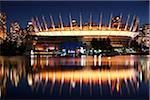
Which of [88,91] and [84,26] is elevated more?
[84,26]

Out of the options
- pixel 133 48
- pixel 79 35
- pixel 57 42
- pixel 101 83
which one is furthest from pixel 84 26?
pixel 101 83

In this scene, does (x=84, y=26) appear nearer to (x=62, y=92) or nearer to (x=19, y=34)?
(x=19, y=34)

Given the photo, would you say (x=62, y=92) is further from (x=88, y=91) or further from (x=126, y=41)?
(x=126, y=41)

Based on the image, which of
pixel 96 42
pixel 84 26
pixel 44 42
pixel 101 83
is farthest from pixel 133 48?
pixel 101 83

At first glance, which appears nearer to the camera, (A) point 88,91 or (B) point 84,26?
(A) point 88,91

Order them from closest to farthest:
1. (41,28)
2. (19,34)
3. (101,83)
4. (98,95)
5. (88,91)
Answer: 1. (98,95)
2. (88,91)
3. (101,83)
4. (19,34)
5. (41,28)

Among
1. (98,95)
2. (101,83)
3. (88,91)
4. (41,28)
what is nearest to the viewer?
(98,95)

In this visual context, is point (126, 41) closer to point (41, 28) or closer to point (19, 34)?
point (41, 28)

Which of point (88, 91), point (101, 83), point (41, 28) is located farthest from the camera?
point (41, 28)

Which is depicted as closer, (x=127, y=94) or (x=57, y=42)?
(x=127, y=94)
